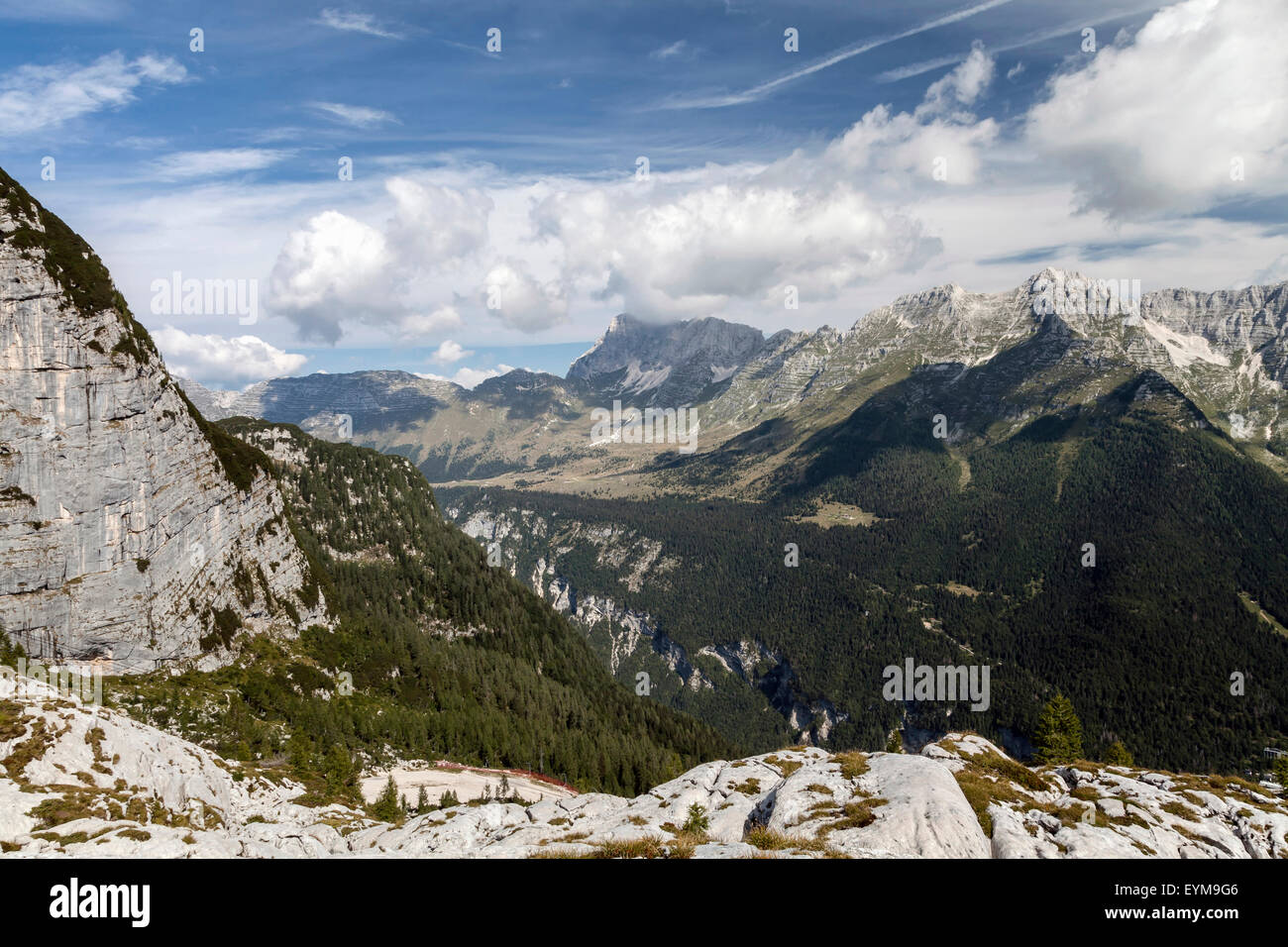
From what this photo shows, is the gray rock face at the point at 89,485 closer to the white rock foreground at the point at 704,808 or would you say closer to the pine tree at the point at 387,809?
the white rock foreground at the point at 704,808

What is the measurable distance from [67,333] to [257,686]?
5732cm

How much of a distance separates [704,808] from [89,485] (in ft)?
300

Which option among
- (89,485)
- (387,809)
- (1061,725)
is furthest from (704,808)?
(89,485)

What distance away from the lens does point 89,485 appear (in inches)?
3076

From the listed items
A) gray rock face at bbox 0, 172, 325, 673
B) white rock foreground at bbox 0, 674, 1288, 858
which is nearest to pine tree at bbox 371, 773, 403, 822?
white rock foreground at bbox 0, 674, 1288, 858

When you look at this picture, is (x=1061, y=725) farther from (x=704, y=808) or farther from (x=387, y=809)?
(x=387, y=809)

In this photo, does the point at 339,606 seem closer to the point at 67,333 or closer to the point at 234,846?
the point at 67,333

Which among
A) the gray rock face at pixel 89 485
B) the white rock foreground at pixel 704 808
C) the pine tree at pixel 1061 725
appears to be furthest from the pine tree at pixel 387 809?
the pine tree at pixel 1061 725

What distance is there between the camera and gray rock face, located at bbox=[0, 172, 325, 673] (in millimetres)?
73000

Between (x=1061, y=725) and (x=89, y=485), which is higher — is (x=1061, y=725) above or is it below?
below

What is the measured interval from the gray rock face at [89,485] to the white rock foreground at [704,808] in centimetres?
A: 3069

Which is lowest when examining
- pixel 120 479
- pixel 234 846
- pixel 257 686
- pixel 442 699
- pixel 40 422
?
pixel 442 699
